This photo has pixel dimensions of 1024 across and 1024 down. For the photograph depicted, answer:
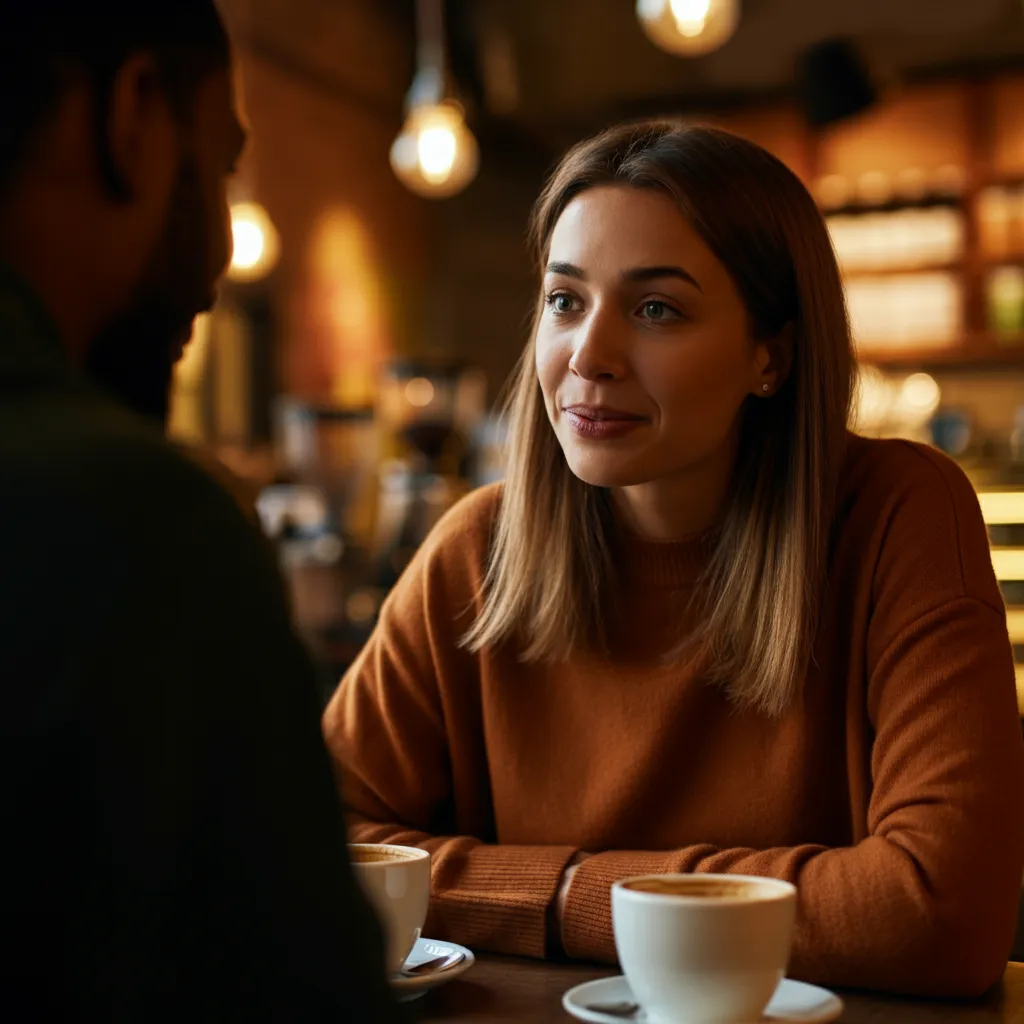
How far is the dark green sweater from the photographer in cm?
50

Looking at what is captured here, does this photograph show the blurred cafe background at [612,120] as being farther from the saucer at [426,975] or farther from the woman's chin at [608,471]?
the saucer at [426,975]

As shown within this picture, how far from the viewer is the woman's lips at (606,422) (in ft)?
4.44

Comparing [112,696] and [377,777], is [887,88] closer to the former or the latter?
[377,777]

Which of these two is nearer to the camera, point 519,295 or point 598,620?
point 598,620

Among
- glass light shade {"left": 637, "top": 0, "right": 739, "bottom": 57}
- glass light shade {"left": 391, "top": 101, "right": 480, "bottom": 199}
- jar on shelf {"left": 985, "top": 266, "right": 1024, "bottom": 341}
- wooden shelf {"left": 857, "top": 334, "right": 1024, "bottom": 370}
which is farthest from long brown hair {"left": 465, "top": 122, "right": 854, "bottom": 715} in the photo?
jar on shelf {"left": 985, "top": 266, "right": 1024, "bottom": 341}

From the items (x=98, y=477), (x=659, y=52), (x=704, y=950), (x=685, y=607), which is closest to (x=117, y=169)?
(x=98, y=477)

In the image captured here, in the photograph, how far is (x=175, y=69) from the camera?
0.67 m

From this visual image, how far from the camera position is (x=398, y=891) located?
36.8 inches

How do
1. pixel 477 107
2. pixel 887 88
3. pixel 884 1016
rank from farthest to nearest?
pixel 477 107
pixel 887 88
pixel 884 1016

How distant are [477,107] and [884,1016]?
7.16m

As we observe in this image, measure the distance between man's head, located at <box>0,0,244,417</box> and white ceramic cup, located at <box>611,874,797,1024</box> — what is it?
1.28ft

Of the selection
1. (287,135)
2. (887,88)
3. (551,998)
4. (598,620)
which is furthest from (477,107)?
(551,998)

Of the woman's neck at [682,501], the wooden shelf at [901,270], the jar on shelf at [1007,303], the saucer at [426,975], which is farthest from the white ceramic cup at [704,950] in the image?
the wooden shelf at [901,270]

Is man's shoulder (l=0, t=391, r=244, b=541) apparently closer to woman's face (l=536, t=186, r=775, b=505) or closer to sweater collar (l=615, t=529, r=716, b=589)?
woman's face (l=536, t=186, r=775, b=505)
